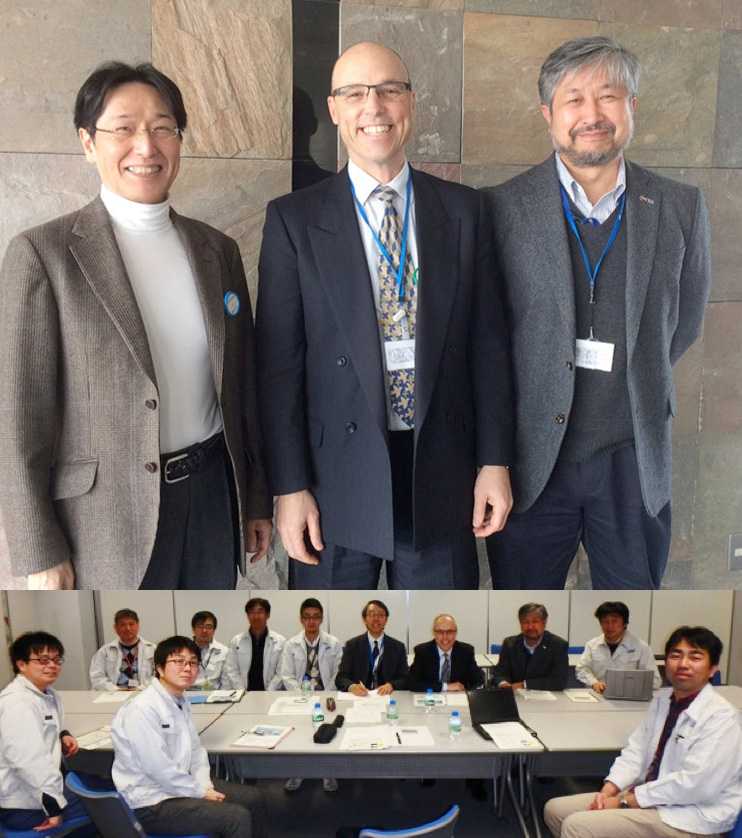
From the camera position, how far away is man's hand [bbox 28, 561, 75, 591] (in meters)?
1.89

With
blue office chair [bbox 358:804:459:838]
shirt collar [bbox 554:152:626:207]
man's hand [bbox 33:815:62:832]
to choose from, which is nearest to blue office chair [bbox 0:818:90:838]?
man's hand [bbox 33:815:62:832]

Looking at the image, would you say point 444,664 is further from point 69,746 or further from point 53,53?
point 53,53

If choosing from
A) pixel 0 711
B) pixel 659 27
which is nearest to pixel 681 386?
pixel 659 27

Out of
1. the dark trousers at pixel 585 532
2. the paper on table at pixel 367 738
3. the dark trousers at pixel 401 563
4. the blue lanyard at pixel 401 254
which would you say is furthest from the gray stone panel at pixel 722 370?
the paper on table at pixel 367 738

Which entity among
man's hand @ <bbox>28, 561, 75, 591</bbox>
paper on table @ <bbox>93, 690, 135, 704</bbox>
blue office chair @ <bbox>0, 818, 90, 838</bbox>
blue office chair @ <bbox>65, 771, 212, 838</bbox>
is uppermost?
man's hand @ <bbox>28, 561, 75, 591</bbox>

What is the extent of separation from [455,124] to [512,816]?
158cm

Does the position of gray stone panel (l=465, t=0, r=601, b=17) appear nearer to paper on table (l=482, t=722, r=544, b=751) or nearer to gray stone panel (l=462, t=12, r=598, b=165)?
gray stone panel (l=462, t=12, r=598, b=165)

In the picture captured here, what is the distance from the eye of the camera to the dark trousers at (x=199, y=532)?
6.39 ft

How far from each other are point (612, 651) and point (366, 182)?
120cm

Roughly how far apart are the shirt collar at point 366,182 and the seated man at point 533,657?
1015mm

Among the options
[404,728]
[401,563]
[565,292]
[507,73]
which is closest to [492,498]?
[401,563]

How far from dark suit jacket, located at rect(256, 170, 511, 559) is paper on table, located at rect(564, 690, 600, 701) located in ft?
1.70

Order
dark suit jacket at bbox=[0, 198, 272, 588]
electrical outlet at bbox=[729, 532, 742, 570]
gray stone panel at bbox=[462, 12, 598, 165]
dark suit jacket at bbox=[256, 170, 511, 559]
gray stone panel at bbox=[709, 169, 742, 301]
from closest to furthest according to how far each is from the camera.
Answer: dark suit jacket at bbox=[0, 198, 272, 588] < dark suit jacket at bbox=[256, 170, 511, 559] < gray stone panel at bbox=[462, 12, 598, 165] < gray stone panel at bbox=[709, 169, 742, 301] < electrical outlet at bbox=[729, 532, 742, 570]

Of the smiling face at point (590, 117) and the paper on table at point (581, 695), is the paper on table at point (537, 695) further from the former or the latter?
the smiling face at point (590, 117)
